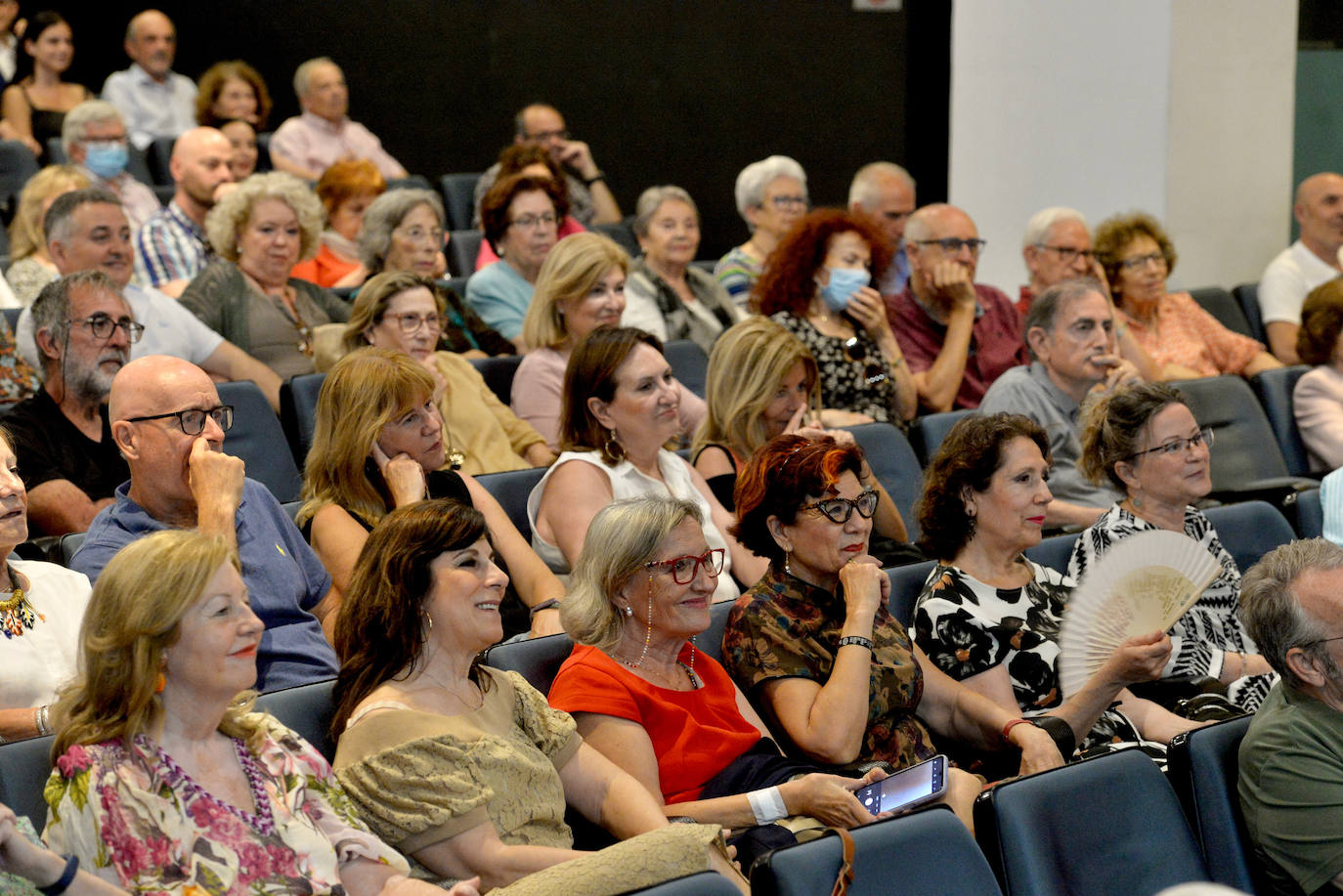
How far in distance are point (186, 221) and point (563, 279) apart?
7.21 feet

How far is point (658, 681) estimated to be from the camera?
256 cm

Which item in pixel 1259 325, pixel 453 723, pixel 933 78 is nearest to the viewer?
pixel 453 723

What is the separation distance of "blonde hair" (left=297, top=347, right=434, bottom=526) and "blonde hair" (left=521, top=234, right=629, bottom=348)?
1.15 m

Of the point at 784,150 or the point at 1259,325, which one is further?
the point at 784,150

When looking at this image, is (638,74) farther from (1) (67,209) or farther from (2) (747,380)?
(2) (747,380)

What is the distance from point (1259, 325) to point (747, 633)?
3975 mm

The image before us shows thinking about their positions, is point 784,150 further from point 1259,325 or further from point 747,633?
point 747,633

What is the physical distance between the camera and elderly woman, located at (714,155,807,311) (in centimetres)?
582

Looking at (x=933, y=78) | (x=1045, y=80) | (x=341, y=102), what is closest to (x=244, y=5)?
(x=341, y=102)

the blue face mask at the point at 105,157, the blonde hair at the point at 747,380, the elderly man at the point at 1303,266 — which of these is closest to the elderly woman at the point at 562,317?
the blonde hair at the point at 747,380

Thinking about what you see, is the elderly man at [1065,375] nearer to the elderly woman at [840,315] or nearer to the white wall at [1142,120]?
the elderly woman at [840,315]

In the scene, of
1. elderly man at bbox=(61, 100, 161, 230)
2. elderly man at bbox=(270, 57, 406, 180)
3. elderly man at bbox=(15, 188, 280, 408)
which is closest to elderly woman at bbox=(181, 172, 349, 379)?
elderly man at bbox=(15, 188, 280, 408)

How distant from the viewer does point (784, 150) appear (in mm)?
8445

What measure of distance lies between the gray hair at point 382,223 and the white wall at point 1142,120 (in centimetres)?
257
